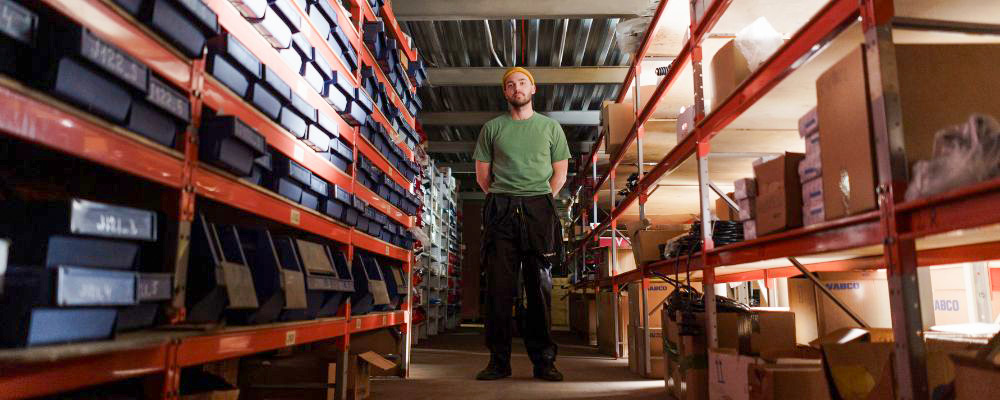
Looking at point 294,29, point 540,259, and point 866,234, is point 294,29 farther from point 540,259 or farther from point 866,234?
point 540,259

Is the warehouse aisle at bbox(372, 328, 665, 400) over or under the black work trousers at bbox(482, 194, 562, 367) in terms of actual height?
under

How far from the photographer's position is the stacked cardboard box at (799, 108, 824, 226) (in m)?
1.88

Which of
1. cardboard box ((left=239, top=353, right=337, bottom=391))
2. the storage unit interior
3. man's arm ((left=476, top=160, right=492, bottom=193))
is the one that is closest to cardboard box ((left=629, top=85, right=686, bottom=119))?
the storage unit interior

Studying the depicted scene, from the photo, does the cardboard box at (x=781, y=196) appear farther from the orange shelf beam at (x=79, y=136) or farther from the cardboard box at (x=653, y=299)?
the cardboard box at (x=653, y=299)

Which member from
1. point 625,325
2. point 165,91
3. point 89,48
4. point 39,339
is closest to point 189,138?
point 165,91

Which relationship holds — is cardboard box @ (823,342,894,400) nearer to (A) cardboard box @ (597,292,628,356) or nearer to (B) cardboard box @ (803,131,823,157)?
(B) cardboard box @ (803,131,823,157)

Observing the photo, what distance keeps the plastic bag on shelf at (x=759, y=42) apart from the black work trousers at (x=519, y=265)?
1591 millimetres

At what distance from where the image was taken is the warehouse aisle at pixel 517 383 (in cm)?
308

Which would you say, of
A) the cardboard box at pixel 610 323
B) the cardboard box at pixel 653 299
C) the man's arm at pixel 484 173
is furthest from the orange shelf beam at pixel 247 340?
the cardboard box at pixel 610 323

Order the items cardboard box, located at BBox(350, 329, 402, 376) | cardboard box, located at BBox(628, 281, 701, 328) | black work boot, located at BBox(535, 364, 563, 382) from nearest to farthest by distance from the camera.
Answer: cardboard box, located at BBox(350, 329, 402, 376), black work boot, located at BBox(535, 364, 563, 382), cardboard box, located at BBox(628, 281, 701, 328)

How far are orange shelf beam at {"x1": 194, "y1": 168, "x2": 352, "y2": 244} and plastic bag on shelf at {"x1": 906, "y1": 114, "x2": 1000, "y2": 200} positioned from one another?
5.55 ft

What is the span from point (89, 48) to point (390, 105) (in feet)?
8.78

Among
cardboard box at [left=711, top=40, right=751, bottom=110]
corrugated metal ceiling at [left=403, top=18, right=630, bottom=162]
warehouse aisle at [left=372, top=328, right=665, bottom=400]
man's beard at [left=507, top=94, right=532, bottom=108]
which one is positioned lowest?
warehouse aisle at [left=372, top=328, right=665, bottom=400]

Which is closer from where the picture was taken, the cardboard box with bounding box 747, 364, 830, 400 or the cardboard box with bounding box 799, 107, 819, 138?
the cardboard box with bounding box 799, 107, 819, 138
